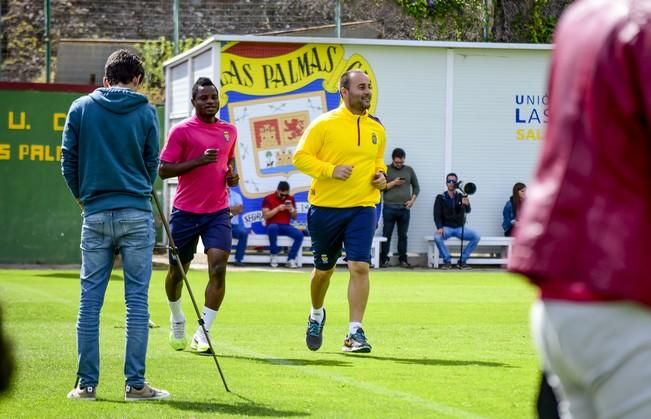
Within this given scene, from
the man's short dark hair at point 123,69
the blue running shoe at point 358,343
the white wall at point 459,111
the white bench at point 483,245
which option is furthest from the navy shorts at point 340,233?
the white wall at point 459,111

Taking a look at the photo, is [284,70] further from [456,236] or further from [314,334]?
[314,334]

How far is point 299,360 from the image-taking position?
11320 millimetres

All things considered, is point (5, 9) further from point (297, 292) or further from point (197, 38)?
point (297, 292)

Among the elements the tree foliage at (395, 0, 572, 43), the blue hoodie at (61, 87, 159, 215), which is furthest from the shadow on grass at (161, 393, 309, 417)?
the tree foliage at (395, 0, 572, 43)

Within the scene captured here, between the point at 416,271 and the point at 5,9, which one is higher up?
the point at 5,9

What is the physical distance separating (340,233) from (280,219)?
13570mm

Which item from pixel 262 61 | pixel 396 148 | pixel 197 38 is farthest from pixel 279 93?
pixel 197 38

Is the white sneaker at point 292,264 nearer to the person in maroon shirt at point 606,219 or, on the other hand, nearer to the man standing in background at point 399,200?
the man standing in background at point 399,200

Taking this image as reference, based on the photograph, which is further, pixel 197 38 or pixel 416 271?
pixel 197 38

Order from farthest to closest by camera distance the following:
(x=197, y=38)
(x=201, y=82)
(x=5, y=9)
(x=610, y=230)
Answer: (x=5, y=9)
(x=197, y=38)
(x=201, y=82)
(x=610, y=230)

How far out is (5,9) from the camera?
5097 centimetres

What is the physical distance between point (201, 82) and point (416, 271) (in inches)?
538

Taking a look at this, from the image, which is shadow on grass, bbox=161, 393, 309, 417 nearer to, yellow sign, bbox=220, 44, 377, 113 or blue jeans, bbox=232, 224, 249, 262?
blue jeans, bbox=232, 224, 249, 262

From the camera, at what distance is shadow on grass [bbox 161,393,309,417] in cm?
835
